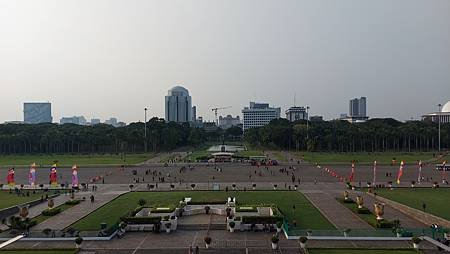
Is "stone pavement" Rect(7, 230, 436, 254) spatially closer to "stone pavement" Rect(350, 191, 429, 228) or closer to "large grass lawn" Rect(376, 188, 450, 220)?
"stone pavement" Rect(350, 191, 429, 228)

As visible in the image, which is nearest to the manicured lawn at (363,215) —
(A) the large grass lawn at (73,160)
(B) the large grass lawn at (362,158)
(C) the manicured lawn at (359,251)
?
(C) the manicured lawn at (359,251)

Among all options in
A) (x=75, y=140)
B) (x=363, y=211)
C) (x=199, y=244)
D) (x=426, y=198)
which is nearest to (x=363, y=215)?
(x=363, y=211)

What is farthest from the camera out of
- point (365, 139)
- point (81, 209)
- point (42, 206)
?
point (365, 139)

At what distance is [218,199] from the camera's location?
155ft

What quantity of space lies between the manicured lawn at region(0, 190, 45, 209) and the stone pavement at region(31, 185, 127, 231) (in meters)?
4.87

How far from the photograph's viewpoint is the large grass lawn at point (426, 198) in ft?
131

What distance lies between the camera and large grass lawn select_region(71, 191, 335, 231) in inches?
1447

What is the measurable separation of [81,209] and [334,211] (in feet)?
77.4

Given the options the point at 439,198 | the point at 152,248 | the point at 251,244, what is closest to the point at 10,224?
the point at 152,248

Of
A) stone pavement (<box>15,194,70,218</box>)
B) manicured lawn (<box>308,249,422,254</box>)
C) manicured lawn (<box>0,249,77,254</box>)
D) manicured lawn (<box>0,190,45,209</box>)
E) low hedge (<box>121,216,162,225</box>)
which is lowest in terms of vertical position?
manicured lawn (<box>0,249,77,254</box>)

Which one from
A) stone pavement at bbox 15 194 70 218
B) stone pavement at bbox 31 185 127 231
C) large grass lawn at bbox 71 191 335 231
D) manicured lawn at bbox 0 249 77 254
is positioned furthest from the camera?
stone pavement at bbox 15 194 70 218

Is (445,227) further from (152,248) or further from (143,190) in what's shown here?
(143,190)

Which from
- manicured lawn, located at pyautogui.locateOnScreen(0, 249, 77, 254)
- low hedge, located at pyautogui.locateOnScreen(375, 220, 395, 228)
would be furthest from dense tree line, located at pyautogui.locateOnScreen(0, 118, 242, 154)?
low hedge, located at pyautogui.locateOnScreen(375, 220, 395, 228)

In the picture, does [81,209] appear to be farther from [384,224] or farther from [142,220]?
[384,224]
